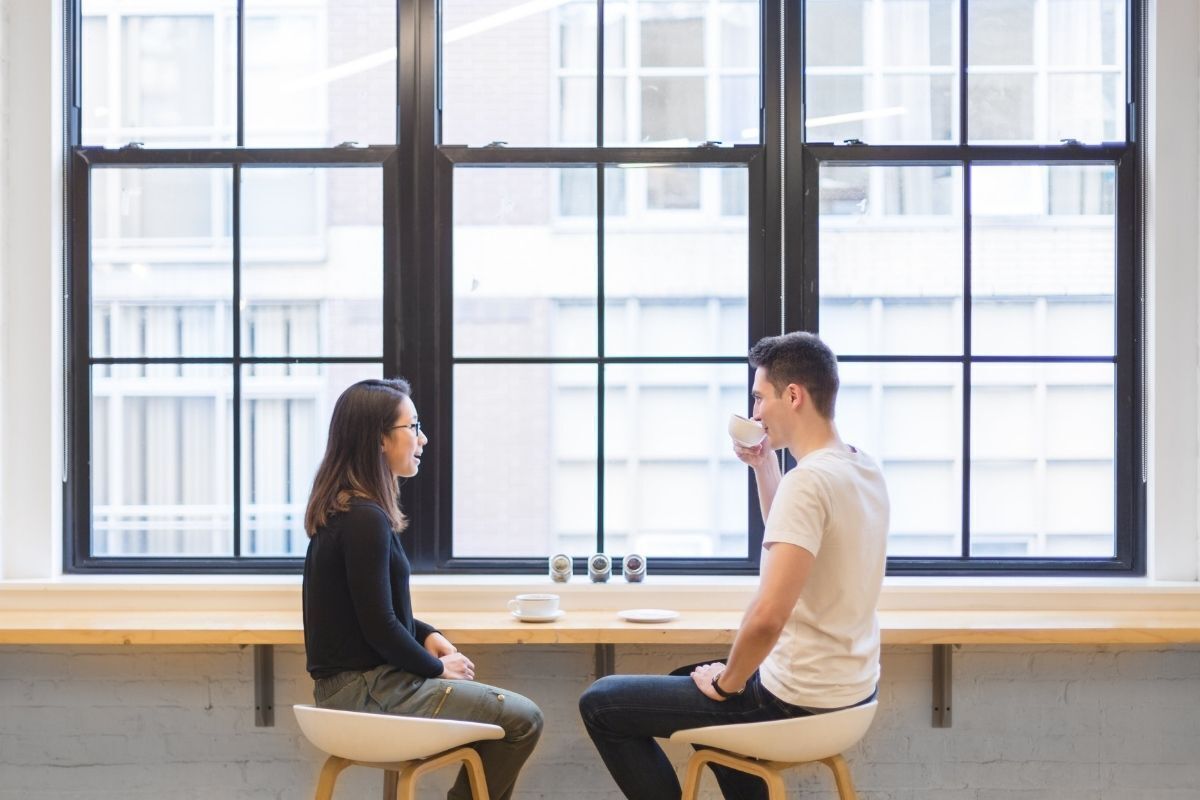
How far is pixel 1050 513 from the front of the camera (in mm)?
3717

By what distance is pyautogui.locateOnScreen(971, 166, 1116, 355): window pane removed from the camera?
369 cm

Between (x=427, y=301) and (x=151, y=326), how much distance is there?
0.92 meters

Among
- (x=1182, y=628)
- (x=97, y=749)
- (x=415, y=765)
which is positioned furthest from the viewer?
(x=97, y=749)

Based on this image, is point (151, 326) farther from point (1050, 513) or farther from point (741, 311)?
point (1050, 513)

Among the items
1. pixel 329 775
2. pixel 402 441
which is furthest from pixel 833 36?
pixel 329 775

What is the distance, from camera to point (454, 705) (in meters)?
2.79

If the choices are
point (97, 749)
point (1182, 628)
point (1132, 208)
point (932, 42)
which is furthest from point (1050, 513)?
point (97, 749)

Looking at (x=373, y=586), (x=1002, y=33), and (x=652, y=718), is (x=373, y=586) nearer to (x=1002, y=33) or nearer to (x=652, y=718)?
(x=652, y=718)

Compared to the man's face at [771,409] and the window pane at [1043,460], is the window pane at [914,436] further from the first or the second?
the man's face at [771,409]

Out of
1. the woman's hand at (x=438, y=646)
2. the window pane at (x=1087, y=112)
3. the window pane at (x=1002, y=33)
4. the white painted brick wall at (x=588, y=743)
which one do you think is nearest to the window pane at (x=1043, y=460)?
the white painted brick wall at (x=588, y=743)

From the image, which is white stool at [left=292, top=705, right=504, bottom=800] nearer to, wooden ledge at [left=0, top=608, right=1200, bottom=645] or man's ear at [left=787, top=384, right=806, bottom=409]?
wooden ledge at [left=0, top=608, right=1200, bottom=645]

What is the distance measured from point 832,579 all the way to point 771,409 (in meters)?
0.45

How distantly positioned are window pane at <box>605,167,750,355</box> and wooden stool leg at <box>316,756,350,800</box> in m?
1.55

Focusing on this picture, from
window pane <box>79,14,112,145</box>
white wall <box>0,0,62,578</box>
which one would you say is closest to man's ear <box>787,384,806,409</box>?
white wall <box>0,0,62,578</box>
